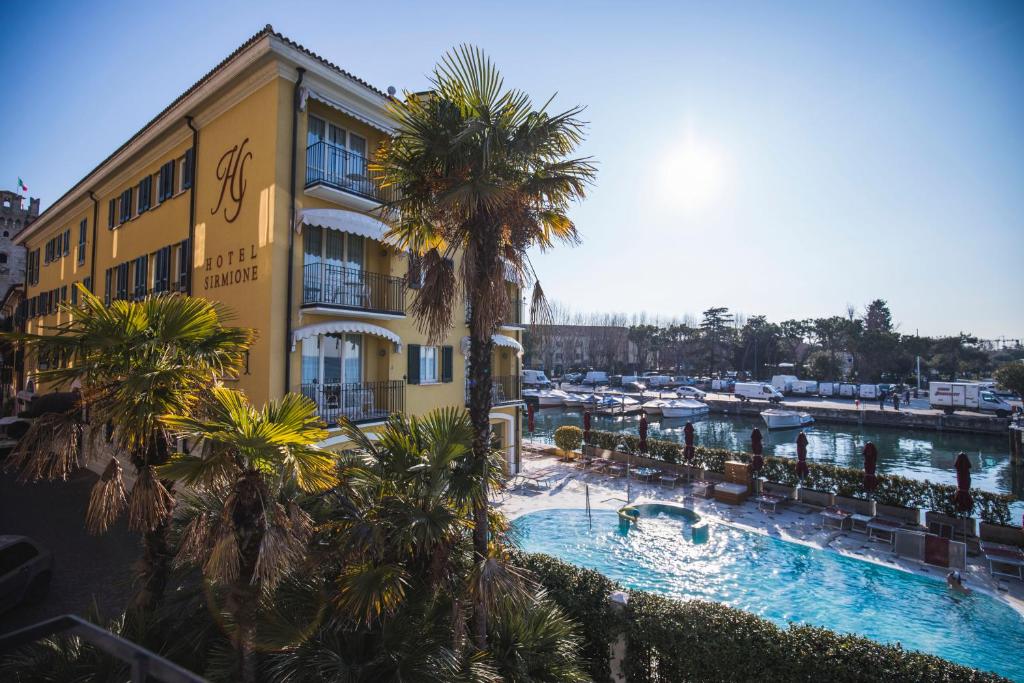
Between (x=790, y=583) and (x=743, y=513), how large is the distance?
170 inches

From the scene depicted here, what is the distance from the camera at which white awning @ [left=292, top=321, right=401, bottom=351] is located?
12.4m

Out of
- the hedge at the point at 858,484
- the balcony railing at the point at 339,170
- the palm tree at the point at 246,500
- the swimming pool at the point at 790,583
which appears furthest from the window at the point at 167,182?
the hedge at the point at 858,484

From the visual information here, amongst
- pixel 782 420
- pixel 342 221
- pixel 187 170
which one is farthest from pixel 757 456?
pixel 782 420

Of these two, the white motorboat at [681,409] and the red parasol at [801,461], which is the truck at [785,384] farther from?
the red parasol at [801,461]

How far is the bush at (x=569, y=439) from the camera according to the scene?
2369 centimetres

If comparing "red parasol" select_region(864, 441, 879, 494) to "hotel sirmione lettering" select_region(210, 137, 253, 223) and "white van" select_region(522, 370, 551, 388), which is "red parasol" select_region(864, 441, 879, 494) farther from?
"white van" select_region(522, 370, 551, 388)

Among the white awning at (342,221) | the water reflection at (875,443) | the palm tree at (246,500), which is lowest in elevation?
the water reflection at (875,443)

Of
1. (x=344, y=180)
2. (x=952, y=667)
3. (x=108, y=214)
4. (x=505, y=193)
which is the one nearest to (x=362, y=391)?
(x=344, y=180)

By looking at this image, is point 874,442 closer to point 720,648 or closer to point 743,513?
point 743,513

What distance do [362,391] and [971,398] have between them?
55024 mm

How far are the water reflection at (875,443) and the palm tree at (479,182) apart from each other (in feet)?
99.1

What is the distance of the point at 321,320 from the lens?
13.2m

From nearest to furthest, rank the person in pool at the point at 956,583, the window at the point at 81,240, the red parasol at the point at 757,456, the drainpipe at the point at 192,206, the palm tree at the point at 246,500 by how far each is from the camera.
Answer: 1. the palm tree at the point at 246,500
2. the person in pool at the point at 956,583
3. the drainpipe at the point at 192,206
4. the red parasol at the point at 757,456
5. the window at the point at 81,240

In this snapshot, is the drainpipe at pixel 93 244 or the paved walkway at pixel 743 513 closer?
the paved walkway at pixel 743 513
